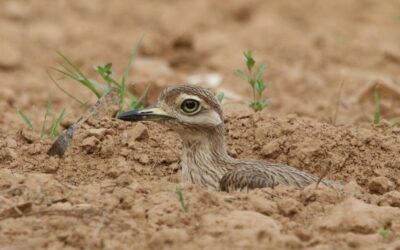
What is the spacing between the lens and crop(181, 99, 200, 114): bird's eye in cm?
671

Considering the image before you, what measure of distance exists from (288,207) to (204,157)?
131 centimetres

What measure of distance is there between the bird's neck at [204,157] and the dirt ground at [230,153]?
0.46ft

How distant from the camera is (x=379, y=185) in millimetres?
6477

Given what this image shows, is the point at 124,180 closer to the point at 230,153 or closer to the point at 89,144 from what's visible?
the point at 89,144

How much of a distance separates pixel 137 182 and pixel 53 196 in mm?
538

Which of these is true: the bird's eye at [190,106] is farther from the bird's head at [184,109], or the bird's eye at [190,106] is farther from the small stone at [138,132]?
the small stone at [138,132]

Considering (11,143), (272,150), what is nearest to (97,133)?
(11,143)

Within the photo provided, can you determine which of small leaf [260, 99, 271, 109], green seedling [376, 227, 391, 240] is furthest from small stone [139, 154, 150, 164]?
green seedling [376, 227, 391, 240]

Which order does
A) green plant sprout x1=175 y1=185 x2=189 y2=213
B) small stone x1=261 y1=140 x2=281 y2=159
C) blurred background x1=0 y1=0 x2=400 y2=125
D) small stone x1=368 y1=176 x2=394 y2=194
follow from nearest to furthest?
green plant sprout x1=175 y1=185 x2=189 y2=213, small stone x1=368 y1=176 x2=394 y2=194, small stone x1=261 y1=140 x2=281 y2=159, blurred background x1=0 y1=0 x2=400 y2=125

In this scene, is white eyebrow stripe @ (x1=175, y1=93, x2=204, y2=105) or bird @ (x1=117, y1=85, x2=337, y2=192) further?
white eyebrow stripe @ (x1=175, y1=93, x2=204, y2=105)

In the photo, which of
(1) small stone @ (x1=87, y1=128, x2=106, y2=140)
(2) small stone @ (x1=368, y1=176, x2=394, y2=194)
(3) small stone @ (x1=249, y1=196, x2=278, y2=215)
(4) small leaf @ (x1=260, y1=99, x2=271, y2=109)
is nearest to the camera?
(3) small stone @ (x1=249, y1=196, x2=278, y2=215)

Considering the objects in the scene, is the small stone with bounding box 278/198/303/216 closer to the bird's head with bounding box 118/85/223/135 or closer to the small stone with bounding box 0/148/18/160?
the bird's head with bounding box 118/85/223/135

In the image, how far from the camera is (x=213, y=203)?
18.2 feet

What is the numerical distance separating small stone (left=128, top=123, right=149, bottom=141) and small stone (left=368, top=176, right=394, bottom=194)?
1.59 metres
